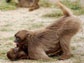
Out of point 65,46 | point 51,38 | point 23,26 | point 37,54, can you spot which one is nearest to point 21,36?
point 37,54

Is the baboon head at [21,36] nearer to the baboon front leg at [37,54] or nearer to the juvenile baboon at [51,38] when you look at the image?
the juvenile baboon at [51,38]

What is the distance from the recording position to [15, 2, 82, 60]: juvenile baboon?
263 inches

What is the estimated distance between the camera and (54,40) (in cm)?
685

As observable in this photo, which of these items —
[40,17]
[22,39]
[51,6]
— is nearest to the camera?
[22,39]

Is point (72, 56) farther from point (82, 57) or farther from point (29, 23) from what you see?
point (29, 23)

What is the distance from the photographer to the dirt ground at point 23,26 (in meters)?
7.13

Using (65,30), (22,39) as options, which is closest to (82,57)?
(65,30)

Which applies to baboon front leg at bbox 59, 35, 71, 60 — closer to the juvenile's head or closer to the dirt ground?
the dirt ground

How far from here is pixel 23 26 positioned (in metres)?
11.4

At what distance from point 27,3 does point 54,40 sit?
9929 mm

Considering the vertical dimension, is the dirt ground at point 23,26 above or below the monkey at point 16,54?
below

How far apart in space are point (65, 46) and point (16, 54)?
3.67 feet

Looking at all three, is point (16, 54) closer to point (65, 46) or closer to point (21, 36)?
point (21, 36)

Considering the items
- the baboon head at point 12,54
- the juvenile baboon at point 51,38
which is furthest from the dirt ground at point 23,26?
the juvenile baboon at point 51,38
